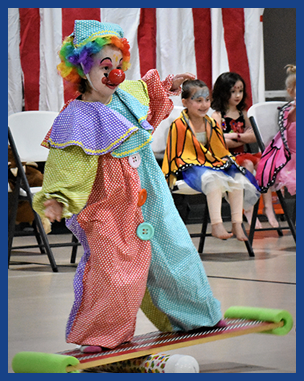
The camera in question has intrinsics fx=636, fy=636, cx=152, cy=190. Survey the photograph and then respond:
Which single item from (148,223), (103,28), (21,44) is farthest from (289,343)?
(21,44)

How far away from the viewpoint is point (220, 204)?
12.2 feet

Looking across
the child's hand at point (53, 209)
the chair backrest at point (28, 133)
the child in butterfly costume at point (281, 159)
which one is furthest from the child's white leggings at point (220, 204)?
the child's hand at point (53, 209)

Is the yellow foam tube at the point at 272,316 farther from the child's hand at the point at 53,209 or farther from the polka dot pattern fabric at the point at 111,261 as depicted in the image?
the child's hand at the point at 53,209

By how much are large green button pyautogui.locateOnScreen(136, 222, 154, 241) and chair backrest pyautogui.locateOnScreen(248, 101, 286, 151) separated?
2450mm

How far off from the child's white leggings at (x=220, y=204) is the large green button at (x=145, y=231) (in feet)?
6.20

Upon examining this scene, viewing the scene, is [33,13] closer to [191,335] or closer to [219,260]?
[219,260]

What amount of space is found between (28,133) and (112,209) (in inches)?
83.1

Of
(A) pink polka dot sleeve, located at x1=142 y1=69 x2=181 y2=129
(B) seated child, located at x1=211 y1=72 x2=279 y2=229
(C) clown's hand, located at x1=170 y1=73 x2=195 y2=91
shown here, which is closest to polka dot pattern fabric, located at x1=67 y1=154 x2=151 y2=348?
(A) pink polka dot sleeve, located at x1=142 y1=69 x2=181 y2=129

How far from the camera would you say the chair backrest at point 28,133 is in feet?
12.1

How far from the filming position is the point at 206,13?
5.66 m

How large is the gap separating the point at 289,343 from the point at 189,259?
416 mm

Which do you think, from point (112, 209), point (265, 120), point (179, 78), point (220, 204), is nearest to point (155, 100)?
point (179, 78)

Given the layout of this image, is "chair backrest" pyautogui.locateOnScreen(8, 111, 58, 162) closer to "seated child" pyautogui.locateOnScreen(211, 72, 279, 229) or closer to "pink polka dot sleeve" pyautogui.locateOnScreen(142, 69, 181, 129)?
"seated child" pyautogui.locateOnScreen(211, 72, 279, 229)

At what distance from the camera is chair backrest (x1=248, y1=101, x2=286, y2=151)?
13.4 feet
